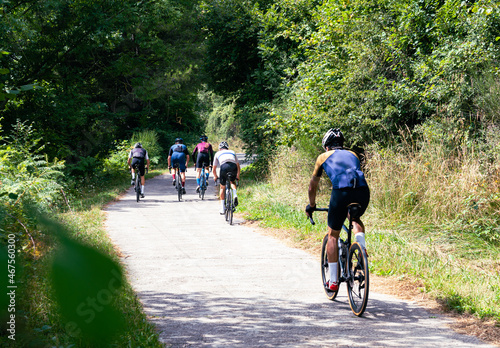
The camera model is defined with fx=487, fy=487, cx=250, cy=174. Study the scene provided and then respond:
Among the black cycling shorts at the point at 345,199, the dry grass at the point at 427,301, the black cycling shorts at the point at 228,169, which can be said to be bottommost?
the dry grass at the point at 427,301

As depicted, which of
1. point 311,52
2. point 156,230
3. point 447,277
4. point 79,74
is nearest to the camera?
point 447,277

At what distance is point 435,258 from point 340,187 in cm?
284

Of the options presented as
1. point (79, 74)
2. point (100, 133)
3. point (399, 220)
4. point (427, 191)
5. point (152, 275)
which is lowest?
point (152, 275)

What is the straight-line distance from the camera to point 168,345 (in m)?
4.12

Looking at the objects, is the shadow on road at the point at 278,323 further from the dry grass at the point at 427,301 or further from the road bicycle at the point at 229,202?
the road bicycle at the point at 229,202

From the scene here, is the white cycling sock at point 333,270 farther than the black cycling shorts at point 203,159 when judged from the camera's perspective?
No

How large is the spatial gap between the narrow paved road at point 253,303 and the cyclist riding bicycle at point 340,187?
2.27ft

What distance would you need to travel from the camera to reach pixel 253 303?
5.46 metres

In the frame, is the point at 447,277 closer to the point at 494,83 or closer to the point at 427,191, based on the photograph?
the point at 427,191

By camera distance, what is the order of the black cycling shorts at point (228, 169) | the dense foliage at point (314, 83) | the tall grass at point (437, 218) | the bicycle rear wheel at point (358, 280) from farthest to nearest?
the black cycling shorts at point (228, 169) → the dense foliage at point (314, 83) → the tall grass at point (437, 218) → the bicycle rear wheel at point (358, 280)

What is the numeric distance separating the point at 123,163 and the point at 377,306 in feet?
70.5

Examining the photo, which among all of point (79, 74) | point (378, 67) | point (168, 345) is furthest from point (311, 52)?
point (168, 345)

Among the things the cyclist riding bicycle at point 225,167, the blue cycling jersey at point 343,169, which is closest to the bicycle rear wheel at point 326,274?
the blue cycling jersey at point 343,169

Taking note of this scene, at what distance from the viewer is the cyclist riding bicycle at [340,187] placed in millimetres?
5109
